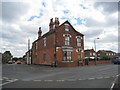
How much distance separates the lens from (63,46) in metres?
32.6

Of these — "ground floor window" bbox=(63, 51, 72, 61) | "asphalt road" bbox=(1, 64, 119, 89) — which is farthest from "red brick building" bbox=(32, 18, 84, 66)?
"asphalt road" bbox=(1, 64, 119, 89)

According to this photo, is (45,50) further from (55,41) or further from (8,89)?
(8,89)

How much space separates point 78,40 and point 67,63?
7.52 m

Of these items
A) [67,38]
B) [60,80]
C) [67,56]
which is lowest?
[60,80]

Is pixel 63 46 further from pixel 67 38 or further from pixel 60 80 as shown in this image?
pixel 60 80

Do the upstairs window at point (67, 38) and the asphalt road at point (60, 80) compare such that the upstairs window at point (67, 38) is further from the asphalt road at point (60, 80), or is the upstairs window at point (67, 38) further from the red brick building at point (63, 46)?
the asphalt road at point (60, 80)

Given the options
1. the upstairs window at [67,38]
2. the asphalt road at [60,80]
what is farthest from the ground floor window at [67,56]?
the asphalt road at [60,80]

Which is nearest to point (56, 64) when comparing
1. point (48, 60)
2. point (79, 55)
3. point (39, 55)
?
point (48, 60)

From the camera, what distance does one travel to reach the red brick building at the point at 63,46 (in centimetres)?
3173

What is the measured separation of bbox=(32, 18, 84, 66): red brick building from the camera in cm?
3173

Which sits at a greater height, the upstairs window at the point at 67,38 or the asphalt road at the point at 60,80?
the upstairs window at the point at 67,38

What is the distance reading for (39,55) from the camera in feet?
134

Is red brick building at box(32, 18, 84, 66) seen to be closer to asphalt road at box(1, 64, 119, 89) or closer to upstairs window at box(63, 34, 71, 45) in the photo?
upstairs window at box(63, 34, 71, 45)

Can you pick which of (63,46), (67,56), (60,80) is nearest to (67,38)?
(63,46)
